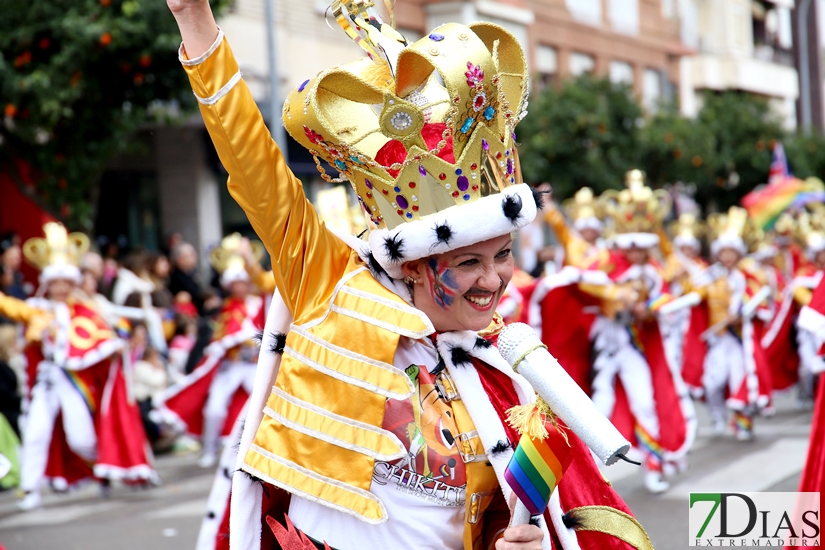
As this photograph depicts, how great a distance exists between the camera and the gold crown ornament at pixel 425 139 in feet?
8.48

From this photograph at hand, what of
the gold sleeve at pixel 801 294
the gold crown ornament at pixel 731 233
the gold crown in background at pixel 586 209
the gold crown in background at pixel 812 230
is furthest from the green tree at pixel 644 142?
the gold sleeve at pixel 801 294

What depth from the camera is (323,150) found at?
2.77 metres

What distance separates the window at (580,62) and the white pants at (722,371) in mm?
17670

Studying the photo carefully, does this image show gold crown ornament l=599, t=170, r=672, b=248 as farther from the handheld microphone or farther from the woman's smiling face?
the handheld microphone

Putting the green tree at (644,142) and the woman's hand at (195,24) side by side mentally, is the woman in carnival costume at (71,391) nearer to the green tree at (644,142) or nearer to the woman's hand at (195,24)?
the woman's hand at (195,24)

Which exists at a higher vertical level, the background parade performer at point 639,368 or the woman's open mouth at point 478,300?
the background parade performer at point 639,368

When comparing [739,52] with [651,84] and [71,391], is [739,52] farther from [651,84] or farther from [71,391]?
[71,391]

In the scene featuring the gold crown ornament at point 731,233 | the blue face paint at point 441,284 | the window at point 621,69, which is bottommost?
the blue face paint at point 441,284

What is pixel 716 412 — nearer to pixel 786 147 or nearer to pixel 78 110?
pixel 78 110

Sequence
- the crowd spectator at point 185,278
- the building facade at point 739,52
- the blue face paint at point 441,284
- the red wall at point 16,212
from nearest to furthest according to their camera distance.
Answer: the blue face paint at point 441,284
the crowd spectator at point 185,278
the red wall at point 16,212
the building facade at point 739,52

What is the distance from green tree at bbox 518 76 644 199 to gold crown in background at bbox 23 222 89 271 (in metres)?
11.7

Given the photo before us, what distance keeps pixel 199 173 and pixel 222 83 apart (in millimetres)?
16303

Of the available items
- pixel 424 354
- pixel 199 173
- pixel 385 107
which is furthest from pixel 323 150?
pixel 199 173

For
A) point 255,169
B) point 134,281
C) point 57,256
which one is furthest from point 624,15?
point 255,169
